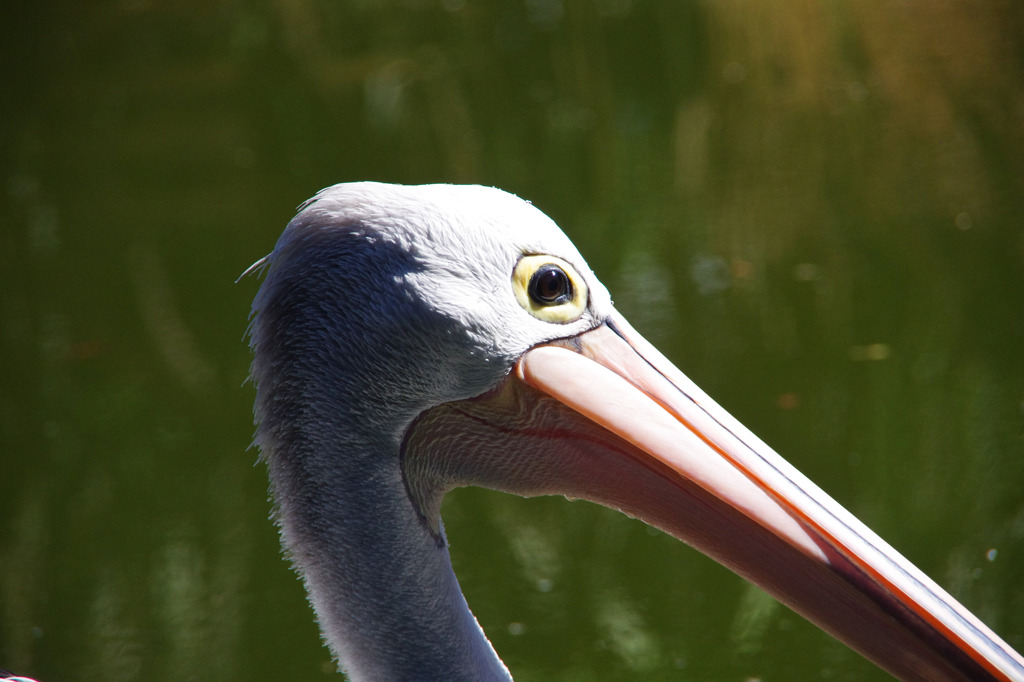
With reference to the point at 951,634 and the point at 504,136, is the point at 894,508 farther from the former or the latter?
the point at 504,136

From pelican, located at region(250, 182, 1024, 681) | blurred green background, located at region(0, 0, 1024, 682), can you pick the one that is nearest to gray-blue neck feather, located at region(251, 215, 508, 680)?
pelican, located at region(250, 182, 1024, 681)

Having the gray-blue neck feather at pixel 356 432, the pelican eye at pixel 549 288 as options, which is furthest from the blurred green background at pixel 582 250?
the pelican eye at pixel 549 288

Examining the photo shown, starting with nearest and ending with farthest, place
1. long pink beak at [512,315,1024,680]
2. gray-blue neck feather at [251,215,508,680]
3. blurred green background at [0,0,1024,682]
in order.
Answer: long pink beak at [512,315,1024,680] < gray-blue neck feather at [251,215,508,680] < blurred green background at [0,0,1024,682]

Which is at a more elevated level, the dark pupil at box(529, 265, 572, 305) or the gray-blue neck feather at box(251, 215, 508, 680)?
the dark pupil at box(529, 265, 572, 305)

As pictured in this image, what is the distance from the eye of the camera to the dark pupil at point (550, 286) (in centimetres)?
160

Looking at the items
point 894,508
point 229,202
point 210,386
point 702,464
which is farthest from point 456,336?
point 229,202

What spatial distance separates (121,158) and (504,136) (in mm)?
2733

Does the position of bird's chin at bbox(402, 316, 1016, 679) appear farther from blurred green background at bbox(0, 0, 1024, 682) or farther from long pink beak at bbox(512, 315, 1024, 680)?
blurred green background at bbox(0, 0, 1024, 682)

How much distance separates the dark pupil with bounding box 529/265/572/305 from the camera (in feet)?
5.26

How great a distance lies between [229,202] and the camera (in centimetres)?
658

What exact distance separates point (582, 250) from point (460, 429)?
3940 mm

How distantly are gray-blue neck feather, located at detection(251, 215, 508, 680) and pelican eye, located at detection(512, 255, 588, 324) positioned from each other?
0.44 feet

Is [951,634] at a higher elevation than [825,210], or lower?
higher

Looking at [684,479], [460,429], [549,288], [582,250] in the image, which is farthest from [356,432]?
[582,250]
